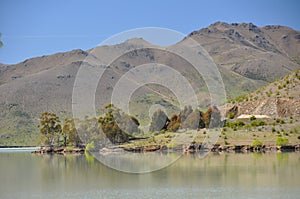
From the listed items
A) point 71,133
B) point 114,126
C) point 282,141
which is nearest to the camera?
point 282,141

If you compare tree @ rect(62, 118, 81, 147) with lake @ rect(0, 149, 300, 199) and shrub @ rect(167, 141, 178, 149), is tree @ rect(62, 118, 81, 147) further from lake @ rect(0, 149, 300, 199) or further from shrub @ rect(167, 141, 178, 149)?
lake @ rect(0, 149, 300, 199)

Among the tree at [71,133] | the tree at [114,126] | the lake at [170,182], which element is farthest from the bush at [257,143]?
the tree at [71,133]

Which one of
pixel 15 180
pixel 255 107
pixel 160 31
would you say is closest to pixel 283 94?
pixel 255 107

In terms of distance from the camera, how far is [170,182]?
37.6 metres

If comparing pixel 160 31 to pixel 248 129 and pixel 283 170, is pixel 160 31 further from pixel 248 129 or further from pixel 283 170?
pixel 283 170

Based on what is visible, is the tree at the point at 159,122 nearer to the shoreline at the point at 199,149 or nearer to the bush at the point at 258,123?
the shoreline at the point at 199,149

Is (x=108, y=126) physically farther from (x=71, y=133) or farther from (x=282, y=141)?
(x=282, y=141)

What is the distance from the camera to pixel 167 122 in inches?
4301

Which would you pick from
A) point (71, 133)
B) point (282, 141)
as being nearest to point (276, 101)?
point (282, 141)

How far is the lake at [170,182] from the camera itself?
31.7 metres

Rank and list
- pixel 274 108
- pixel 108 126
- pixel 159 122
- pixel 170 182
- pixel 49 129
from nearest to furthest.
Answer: pixel 170 182, pixel 274 108, pixel 108 126, pixel 49 129, pixel 159 122

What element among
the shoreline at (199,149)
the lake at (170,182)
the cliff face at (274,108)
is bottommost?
the lake at (170,182)

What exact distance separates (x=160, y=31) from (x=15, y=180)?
4192cm

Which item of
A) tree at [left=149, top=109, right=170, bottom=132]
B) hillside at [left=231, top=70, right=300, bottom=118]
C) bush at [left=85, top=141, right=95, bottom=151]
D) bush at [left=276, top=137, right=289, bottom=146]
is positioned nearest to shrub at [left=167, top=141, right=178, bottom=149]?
bush at [left=85, top=141, right=95, bottom=151]
